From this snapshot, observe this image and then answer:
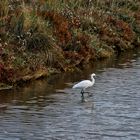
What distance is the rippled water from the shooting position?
15172mm

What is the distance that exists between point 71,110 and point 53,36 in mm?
9310

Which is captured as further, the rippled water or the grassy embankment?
the grassy embankment

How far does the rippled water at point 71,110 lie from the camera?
597 inches

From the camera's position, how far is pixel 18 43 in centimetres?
2433

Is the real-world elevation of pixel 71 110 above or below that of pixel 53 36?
below

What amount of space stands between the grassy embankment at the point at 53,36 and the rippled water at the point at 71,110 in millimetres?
833

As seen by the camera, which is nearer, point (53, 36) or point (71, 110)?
point (71, 110)

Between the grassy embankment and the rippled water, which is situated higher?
the grassy embankment

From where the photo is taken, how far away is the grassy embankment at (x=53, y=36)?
23.2 m

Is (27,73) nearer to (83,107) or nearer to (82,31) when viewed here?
(83,107)

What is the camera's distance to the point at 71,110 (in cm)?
1803

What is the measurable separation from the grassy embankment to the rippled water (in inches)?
32.8

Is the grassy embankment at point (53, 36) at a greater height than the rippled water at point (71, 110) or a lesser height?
greater

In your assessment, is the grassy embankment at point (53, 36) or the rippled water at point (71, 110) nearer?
the rippled water at point (71, 110)
